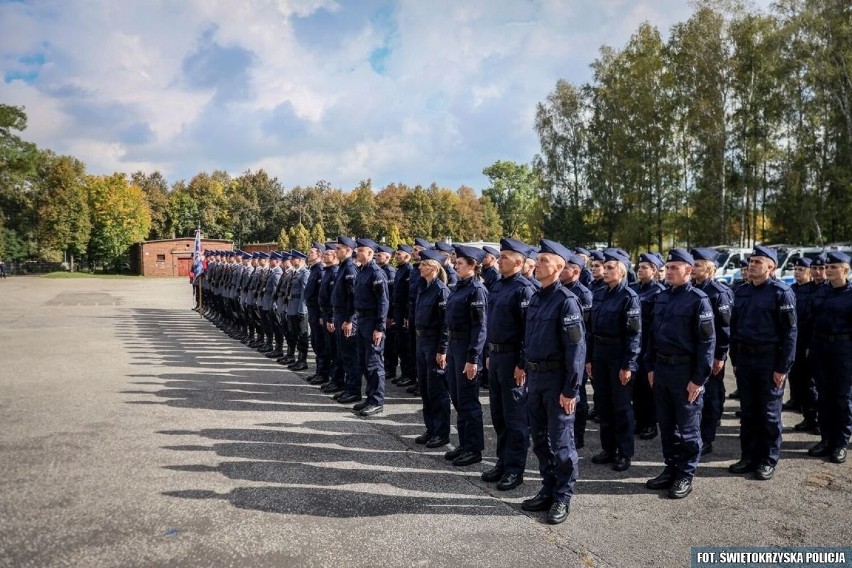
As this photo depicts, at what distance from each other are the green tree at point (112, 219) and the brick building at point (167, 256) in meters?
6.46

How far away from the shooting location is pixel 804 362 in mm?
7336

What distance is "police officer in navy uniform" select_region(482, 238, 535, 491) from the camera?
16.3 ft

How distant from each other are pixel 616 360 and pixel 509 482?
1.70m

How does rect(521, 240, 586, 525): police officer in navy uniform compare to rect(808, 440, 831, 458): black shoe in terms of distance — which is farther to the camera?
rect(808, 440, 831, 458): black shoe

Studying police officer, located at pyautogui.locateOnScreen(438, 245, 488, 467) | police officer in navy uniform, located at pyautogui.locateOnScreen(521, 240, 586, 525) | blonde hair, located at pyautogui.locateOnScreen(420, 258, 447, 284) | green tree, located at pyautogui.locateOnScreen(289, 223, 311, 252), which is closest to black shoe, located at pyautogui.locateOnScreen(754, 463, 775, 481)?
police officer in navy uniform, located at pyautogui.locateOnScreen(521, 240, 586, 525)

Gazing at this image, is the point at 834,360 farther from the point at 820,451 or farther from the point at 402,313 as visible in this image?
the point at 402,313

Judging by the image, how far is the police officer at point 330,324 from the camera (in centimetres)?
852

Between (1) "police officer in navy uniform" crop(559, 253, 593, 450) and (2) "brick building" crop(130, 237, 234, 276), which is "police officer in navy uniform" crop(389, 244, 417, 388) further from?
(2) "brick building" crop(130, 237, 234, 276)

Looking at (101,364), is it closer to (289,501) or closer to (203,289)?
(289,501)

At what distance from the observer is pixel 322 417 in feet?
23.3

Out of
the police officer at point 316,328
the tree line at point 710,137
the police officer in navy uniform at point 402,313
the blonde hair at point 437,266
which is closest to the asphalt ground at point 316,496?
the police officer at point 316,328

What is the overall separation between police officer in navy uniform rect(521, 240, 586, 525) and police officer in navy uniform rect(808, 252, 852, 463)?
10.7ft

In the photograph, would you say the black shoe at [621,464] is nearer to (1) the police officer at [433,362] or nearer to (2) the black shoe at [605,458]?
(2) the black shoe at [605,458]

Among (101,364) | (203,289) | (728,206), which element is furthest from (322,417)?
(728,206)
